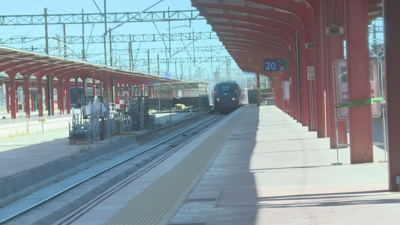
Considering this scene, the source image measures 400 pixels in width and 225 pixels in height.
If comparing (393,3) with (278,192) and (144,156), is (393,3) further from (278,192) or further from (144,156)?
(144,156)

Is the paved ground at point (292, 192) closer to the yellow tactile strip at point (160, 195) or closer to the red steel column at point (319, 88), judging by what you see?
the yellow tactile strip at point (160, 195)

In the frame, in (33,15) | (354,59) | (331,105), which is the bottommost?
(331,105)

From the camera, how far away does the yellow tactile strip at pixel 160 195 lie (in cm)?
702

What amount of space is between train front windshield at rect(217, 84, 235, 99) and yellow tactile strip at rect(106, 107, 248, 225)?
114 ft

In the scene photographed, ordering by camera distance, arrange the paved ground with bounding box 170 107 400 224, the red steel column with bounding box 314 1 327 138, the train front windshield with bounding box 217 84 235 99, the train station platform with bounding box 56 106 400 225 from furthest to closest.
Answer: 1. the train front windshield with bounding box 217 84 235 99
2. the red steel column with bounding box 314 1 327 138
3. the train station platform with bounding box 56 106 400 225
4. the paved ground with bounding box 170 107 400 224

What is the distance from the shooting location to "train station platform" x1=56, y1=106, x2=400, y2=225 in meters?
6.34

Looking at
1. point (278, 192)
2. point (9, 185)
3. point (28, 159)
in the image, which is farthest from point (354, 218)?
point (28, 159)

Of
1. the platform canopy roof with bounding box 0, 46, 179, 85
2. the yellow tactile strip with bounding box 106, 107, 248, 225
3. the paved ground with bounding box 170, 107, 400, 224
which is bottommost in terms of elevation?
the yellow tactile strip with bounding box 106, 107, 248, 225

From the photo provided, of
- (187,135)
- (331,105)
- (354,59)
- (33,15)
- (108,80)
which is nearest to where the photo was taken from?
(354,59)

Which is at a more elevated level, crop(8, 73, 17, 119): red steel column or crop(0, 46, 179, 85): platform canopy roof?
crop(0, 46, 179, 85): platform canopy roof

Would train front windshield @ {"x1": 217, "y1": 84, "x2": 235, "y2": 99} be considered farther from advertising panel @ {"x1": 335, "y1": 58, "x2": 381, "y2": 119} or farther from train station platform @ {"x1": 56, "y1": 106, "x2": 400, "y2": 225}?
advertising panel @ {"x1": 335, "y1": 58, "x2": 381, "y2": 119}

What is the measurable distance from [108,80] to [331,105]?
39.0 metres

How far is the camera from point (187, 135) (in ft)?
88.1

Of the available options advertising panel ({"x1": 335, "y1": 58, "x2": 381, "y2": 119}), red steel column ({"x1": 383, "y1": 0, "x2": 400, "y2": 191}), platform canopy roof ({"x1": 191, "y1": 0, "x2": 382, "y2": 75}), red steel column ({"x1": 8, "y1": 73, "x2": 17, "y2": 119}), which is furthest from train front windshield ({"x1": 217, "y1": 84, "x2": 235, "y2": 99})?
red steel column ({"x1": 383, "y1": 0, "x2": 400, "y2": 191})
